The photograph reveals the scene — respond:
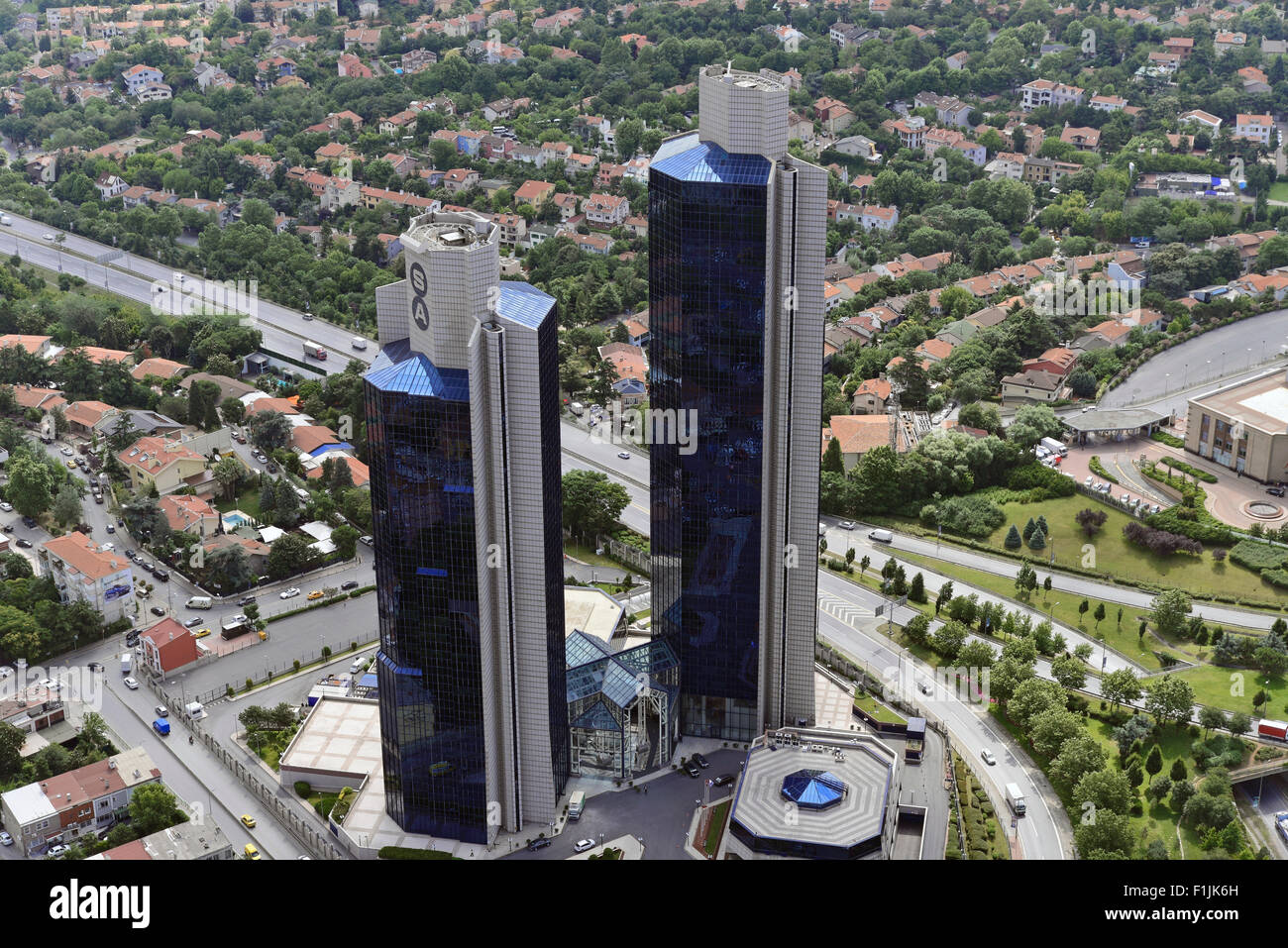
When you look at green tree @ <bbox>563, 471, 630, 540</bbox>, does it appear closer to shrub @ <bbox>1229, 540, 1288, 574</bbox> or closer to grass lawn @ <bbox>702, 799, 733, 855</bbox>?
grass lawn @ <bbox>702, 799, 733, 855</bbox>

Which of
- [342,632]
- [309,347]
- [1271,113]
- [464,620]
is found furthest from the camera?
[1271,113]

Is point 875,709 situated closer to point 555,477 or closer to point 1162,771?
point 1162,771

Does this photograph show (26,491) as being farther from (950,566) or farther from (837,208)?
(837,208)

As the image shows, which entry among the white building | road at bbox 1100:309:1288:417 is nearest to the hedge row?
road at bbox 1100:309:1288:417

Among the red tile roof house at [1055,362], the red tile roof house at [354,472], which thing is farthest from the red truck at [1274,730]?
the red tile roof house at [354,472]

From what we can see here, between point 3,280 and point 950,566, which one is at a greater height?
point 3,280
